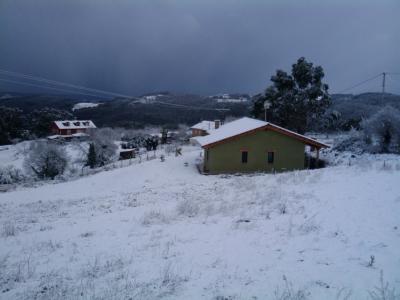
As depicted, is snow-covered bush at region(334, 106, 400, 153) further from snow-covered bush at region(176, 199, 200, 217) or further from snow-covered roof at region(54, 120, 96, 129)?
snow-covered roof at region(54, 120, 96, 129)

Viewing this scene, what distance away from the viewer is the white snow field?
5.38 meters

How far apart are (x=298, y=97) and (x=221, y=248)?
3702cm

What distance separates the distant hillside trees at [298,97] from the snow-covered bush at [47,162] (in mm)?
27683

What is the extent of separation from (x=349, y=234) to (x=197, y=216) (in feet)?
15.3

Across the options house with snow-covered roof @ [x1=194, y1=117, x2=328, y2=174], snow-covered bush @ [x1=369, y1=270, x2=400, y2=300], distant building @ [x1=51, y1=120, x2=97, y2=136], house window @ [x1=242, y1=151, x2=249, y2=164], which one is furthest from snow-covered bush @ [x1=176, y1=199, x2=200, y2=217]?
distant building @ [x1=51, y1=120, x2=97, y2=136]

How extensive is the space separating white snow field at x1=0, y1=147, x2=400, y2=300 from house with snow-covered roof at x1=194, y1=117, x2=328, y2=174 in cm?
1268

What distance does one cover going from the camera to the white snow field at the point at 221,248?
5375mm

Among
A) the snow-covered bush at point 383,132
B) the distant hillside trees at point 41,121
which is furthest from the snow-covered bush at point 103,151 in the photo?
the distant hillside trees at point 41,121

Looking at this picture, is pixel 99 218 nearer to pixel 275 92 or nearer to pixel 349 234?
pixel 349 234

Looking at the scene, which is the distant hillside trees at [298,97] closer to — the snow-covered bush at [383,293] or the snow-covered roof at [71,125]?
the snow-covered bush at [383,293]

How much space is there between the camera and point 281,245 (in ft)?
23.0

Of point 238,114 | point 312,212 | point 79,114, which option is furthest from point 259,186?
point 79,114

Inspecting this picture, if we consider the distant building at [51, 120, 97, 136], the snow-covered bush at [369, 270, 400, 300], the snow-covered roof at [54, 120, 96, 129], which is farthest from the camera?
the snow-covered roof at [54, 120, 96, 129]

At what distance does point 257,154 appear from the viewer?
26562 millimetres
